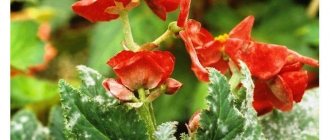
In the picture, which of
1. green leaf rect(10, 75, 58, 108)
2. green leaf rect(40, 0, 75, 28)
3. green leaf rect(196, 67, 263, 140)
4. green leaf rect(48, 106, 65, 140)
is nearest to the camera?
green leaf rect(196, 67, 263, 140)

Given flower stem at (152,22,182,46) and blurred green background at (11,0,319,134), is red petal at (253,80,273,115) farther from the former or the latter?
blurred green background at (11,0,319,134)

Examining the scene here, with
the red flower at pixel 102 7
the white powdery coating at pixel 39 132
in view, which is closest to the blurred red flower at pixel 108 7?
the red flower at pixel 102 7

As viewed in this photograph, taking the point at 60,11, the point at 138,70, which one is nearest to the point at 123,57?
the point at 138,70

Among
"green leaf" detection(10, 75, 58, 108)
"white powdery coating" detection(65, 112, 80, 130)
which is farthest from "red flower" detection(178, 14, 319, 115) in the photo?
"green leaf" detection(10, 75, 58, 108)

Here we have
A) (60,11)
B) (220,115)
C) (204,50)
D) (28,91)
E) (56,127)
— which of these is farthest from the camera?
(60,11)

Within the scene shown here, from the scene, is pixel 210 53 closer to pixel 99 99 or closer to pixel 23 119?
pixel 99 99

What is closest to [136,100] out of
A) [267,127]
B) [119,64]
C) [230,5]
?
[119,64]

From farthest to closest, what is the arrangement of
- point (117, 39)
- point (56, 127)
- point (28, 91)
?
point (117, 39) → point (28, 91) → point (56, 127)
